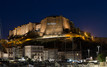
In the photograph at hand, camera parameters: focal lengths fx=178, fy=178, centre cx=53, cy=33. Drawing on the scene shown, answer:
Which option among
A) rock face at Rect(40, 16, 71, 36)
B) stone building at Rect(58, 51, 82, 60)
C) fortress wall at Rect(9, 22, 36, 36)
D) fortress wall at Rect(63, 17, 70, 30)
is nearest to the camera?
stone building at Rect(58, 51, 82, 60)

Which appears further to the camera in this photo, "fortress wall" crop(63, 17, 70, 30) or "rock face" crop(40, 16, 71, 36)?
"fortress wall" crop(63, 17, 70, 30)

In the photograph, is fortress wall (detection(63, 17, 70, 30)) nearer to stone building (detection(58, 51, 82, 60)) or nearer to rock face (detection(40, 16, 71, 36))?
rock face (detection(40, 16, 71, 36))

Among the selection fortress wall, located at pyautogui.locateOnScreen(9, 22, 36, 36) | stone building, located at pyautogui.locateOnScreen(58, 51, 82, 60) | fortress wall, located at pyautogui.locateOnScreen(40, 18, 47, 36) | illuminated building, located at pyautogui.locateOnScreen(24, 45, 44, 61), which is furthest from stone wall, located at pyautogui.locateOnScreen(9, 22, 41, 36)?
illuminated building, located at pyautogui.locateOnScreen(24, 45, 44, 61)

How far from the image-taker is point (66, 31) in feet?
284

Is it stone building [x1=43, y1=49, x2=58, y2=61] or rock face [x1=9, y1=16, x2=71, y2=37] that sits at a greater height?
rock face [x1=9, y1=16, x2=71, y2=37]

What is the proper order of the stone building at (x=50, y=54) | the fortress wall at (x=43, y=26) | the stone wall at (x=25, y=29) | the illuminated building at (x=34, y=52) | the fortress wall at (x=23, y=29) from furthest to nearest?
the fortress wall at (x=23, y=29)
the stone wall at (x=25, y=29)
the fortress wall at (x=43, y=26)
the illuminated building at (x=34, y=52)
the stone building at (x=50, y=54)

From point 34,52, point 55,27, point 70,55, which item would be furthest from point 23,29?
point 70,55

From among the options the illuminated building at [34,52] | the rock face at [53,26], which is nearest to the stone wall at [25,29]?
the rock face at [53,26]

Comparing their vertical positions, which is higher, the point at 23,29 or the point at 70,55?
the point at 23,29

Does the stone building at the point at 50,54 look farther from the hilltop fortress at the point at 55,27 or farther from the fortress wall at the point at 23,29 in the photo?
the fortress wall at the point at 23,29

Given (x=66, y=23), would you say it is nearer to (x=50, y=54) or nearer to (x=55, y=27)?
(x=55, y=27)

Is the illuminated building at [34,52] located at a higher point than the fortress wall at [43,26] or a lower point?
lower

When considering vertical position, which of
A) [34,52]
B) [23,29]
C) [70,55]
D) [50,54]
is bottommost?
[70,55]

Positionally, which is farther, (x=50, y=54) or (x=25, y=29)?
(x=25, y=29)
